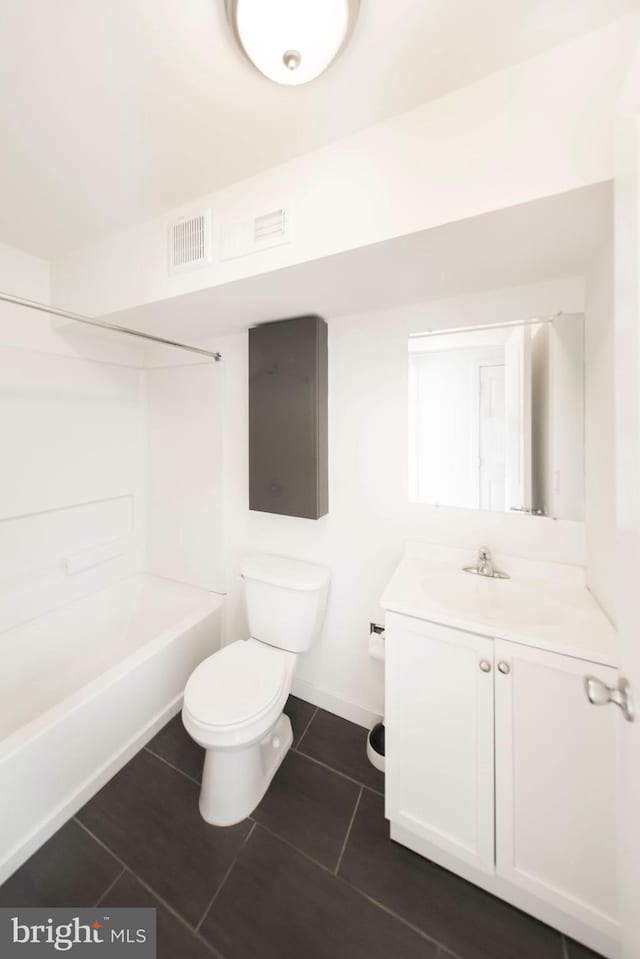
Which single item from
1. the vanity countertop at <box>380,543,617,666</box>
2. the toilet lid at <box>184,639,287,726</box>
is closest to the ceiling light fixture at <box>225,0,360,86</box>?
the vanity countertop at <box>380,543,617,666</box>

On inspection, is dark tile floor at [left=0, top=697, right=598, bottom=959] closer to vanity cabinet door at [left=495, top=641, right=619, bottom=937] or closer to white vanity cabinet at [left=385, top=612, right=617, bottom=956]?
white vanity cabinet at [left=385, top=612, right=617, bottom=956]

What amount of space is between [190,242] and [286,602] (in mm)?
1581

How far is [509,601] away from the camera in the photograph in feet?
4.14

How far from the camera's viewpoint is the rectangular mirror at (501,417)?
1.30 meters

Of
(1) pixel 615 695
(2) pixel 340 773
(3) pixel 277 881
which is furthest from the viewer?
(2) pixel 340 773

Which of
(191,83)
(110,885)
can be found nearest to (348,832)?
(110,885)

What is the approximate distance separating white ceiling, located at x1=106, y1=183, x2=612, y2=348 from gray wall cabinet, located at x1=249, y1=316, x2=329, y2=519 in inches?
4.6

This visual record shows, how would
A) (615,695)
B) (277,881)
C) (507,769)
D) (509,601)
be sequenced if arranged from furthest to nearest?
(509,601) < (277,881) < (507,769) < (615,695)

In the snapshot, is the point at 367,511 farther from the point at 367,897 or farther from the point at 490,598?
the point at 367,897

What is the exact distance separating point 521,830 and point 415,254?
1.78 metres

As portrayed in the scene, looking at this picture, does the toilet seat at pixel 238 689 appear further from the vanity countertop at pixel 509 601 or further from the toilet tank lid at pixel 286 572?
the vanity countertop at pixel 509 601

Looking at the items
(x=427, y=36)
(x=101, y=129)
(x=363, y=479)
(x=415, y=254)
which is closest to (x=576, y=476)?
(x=363, y=479)

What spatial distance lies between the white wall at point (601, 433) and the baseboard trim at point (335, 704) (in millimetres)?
1220

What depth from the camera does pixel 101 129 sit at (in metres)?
1.04
